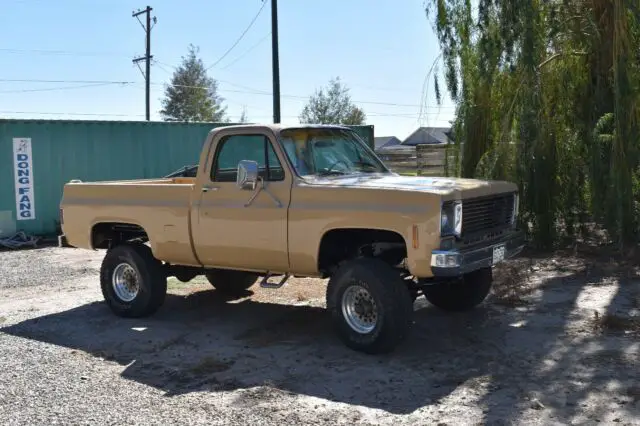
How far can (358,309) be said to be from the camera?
251 inches

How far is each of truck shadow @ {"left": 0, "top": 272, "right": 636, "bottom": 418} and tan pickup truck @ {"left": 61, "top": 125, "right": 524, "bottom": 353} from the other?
1.11 feet

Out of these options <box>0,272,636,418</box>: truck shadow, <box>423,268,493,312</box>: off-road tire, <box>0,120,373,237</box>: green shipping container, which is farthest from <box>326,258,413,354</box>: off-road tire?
<box>0,120,373,237</box>: green shipping container

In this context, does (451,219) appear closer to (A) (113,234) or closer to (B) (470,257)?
(B) (470,257)

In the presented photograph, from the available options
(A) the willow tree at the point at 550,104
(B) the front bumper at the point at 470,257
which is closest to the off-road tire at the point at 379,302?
(B) the front bumper at the point at 470,257

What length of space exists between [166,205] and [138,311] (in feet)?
4.20

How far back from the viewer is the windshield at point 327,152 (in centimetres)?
697

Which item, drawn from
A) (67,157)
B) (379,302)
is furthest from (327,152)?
(67,157)

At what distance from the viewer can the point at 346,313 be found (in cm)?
639

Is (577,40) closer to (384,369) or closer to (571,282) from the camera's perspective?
(571,282)

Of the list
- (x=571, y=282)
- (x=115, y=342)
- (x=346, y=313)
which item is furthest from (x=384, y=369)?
(x=571, y=282)

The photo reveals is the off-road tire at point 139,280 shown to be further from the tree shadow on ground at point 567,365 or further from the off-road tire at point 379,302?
the tree shadow on ground at point 567,365

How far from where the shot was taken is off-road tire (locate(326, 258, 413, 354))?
6.05m

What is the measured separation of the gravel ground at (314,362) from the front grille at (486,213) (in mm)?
1028

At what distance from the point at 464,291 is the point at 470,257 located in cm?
165
